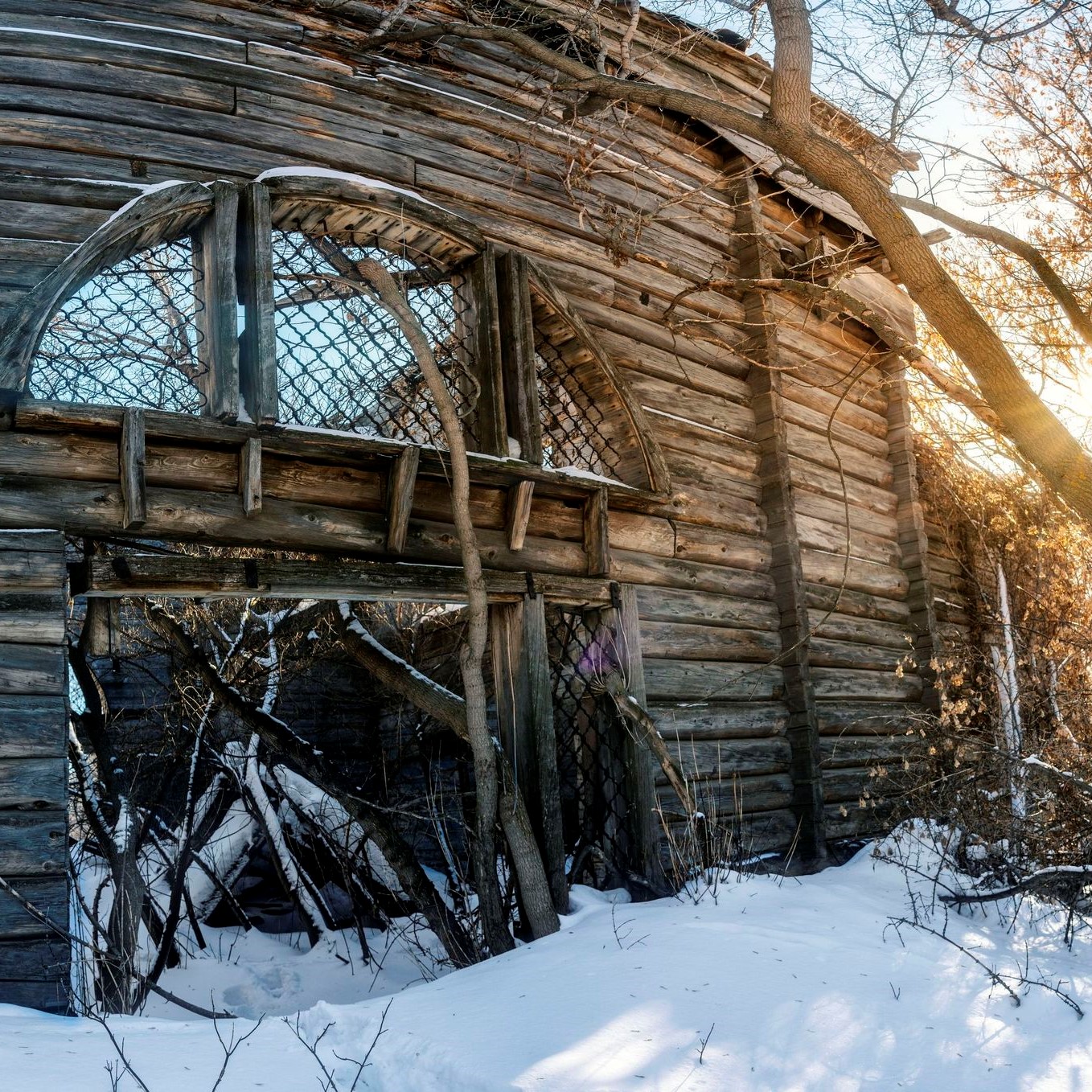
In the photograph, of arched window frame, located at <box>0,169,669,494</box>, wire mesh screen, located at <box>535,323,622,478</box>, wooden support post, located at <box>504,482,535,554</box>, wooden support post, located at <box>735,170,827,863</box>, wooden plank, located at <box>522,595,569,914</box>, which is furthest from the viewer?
wooden support post, located at <box>735,170,827,863</box>

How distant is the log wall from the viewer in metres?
5.56

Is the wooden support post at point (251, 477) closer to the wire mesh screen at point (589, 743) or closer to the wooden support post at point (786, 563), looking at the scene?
the wire mesh screen at point (589, 743)

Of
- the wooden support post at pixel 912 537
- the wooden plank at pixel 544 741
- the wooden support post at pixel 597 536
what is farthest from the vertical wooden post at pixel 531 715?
the wooden support post at pixel 912 537

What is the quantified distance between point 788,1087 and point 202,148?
17.6 ft

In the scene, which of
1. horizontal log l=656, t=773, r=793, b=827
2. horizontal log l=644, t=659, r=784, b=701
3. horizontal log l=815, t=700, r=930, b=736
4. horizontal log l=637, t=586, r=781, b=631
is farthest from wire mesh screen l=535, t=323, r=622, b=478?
horizontal log l=815, t=700, r=930, b=736

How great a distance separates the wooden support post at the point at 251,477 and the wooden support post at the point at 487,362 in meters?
1.45

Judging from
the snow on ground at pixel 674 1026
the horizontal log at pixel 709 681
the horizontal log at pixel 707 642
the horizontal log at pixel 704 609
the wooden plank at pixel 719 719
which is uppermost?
the horizontal log at pixel 704 609

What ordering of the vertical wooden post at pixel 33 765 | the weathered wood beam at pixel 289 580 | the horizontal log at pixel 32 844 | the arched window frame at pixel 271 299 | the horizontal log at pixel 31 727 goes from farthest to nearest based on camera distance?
the arched window frame at pixel 271 299 → the weathered wood beam at pixel 289 580 → the horizontal log at pixel 31 727 → the horizontal log at pixel 32 844 → the vertical wooden post at pixel 33 765

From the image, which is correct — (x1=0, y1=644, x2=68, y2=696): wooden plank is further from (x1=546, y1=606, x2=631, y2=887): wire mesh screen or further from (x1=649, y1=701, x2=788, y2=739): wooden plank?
(x1=649, y1=701, x2=788, y2=739): wooden plank

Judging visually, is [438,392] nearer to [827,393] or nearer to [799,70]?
[799,70]

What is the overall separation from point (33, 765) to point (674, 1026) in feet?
9.28

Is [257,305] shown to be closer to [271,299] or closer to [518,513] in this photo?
[271,299]

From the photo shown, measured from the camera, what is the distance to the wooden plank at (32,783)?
15.2ft

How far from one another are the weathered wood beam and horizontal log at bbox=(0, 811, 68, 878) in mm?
1005
